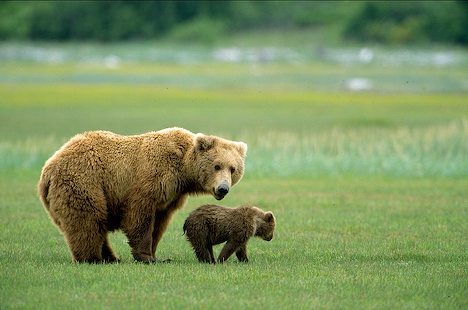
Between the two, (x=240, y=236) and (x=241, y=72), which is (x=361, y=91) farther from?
(x=240, y=236)

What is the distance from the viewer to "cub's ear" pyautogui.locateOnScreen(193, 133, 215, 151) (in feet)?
36.3

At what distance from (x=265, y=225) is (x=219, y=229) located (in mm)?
586

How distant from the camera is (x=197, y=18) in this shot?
9475cm

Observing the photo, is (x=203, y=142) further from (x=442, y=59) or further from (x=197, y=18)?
(x=197, y=18)

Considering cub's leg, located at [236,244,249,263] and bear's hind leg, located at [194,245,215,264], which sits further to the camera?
cub's leg, located at [236,244,249,263]

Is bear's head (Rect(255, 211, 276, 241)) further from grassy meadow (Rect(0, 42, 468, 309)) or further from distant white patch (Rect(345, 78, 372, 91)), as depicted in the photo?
distant white patch (Rect(345, 78, 372, 91))

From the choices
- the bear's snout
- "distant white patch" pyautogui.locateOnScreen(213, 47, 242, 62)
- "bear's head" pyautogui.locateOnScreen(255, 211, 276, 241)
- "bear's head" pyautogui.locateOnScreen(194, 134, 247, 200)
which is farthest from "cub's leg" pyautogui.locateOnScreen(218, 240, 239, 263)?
"distant white patch" pyautogui.locateOnScreen(213, 47, 242, 62)

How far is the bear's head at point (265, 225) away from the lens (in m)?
11.5

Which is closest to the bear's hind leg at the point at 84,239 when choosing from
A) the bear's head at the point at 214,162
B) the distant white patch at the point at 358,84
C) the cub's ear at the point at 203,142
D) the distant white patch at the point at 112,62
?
the bear's head at the point at 214,162

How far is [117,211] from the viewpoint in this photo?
11.2 metres

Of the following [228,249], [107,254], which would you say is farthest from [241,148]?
[107,254]

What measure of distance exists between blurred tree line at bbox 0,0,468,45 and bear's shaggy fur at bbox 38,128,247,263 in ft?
248

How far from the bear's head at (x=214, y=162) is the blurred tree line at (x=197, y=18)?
7547cm

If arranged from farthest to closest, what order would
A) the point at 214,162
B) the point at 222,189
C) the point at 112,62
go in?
the point at 112,62
the point at 214,162
the point at 222,189
